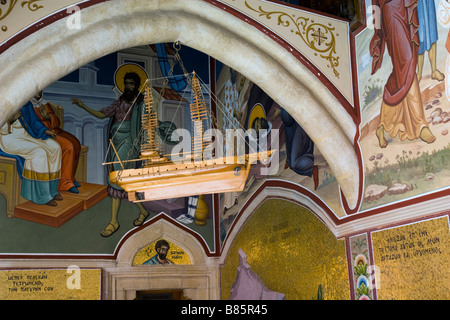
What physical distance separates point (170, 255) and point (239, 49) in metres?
4.57

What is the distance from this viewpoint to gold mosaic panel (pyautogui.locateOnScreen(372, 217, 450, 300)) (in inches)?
159

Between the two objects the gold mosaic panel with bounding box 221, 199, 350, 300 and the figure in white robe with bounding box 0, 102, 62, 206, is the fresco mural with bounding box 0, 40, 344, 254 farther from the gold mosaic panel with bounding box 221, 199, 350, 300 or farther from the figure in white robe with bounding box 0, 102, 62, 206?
the gold mosaic panel with bounding box 221, 199, 350, 300

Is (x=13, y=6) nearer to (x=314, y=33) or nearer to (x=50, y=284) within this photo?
(x=314, y=33)

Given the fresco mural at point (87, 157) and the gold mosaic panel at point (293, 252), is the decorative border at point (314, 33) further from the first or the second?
the fresco mural at point (87, 157)

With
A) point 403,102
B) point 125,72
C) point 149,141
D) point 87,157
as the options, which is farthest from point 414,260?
point 125,72

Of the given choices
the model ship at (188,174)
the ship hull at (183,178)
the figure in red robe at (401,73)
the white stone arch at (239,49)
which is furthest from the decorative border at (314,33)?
the ship hull at (183,178)

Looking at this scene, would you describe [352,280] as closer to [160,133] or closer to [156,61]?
[160,133]

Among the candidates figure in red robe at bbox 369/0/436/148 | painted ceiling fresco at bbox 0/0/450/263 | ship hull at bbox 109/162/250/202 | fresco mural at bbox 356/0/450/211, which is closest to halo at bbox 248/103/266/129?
painted ceiling fresco at bbox 0/0/450/263

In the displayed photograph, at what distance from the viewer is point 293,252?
6.37 m

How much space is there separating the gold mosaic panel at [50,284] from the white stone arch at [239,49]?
4320 millimetres

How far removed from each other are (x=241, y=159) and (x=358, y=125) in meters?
1.24

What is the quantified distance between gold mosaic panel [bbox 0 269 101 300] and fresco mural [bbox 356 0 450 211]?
490 cm

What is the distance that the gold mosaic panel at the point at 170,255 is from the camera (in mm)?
8727
